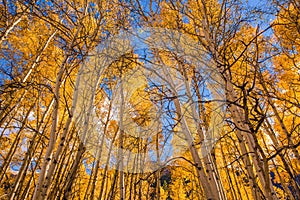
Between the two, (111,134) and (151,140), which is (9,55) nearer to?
(111,134)

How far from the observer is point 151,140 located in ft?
23.4

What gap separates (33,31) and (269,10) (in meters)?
5.61

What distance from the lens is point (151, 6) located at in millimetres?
3305

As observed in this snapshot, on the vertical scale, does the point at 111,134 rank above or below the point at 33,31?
below

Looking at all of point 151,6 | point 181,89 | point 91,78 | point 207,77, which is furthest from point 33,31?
point 207,77

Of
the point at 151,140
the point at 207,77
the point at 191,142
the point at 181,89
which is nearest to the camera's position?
the point at 207,77

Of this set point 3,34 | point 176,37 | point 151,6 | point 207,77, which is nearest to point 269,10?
point 176,37

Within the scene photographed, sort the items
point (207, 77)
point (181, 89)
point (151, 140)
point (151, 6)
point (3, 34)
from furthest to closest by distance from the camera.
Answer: point (151, 140) < point (3, 34) < point (151, 6) < point (181, 89) < point (207, 77)

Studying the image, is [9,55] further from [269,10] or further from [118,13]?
[269,10]

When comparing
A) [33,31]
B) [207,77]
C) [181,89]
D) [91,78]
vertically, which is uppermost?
[33,31]

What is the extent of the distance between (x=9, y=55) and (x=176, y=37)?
4423mm

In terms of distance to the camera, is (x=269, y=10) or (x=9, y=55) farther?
(x=9, y=55)

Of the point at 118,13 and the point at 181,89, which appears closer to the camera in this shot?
the point at 181,89

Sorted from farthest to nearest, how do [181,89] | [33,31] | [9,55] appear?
[33,31]
[9,55]
[181,89]
